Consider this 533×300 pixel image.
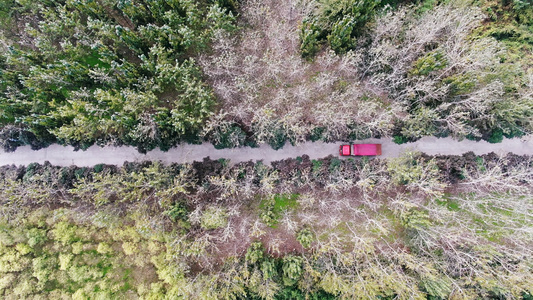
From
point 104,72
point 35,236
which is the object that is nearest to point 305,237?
point 104,72

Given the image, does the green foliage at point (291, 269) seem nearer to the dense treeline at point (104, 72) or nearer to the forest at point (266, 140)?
the forest at point (266, 140)

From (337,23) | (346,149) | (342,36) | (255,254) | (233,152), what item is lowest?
(255,254)

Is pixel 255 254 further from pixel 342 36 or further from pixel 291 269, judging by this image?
pixel 342 36

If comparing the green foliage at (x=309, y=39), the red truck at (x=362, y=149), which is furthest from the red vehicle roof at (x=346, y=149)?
the green foliage at (x=309, y=39)

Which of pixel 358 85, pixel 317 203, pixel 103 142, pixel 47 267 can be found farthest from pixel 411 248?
pixel 47 267

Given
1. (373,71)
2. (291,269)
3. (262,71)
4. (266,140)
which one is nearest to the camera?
(291,269)

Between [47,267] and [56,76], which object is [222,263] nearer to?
[47,267]
